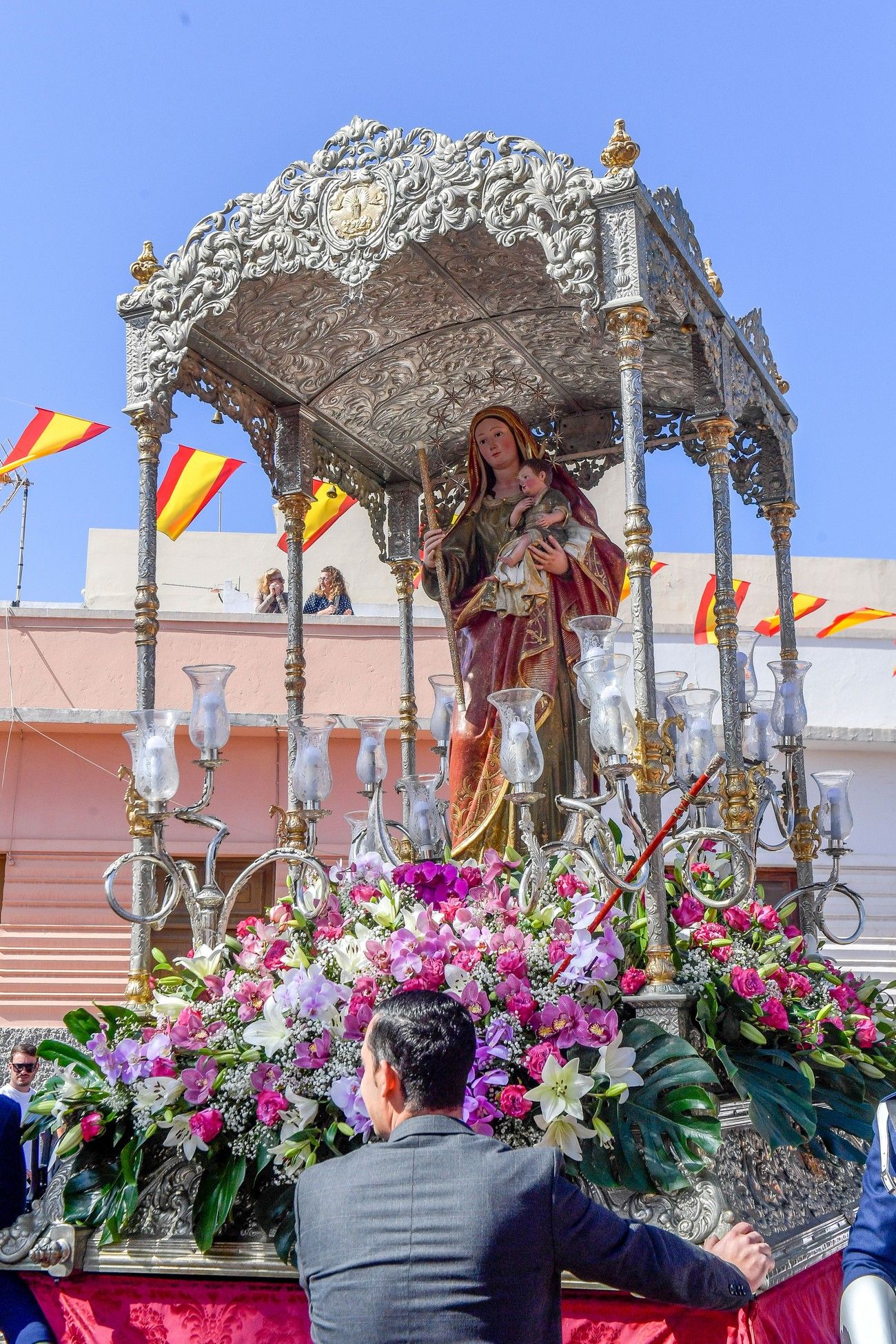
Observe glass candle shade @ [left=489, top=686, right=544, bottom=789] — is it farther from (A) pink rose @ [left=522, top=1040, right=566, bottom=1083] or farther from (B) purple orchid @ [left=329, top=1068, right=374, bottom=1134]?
(B) purple orchid @ [left=329, top=1068, right=374, bottom=1134]

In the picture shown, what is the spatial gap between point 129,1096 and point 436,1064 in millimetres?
1779

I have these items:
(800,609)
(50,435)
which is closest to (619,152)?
(50,435)

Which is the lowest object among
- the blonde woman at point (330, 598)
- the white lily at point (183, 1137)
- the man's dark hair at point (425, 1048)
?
the white lily at point (183, 1137)

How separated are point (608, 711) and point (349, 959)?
981mm

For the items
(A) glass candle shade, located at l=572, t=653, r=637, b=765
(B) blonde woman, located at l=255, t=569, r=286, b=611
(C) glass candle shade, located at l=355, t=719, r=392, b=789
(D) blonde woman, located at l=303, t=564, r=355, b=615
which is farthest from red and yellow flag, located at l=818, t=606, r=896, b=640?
(A) glass candle shade, located at l=572, t=653, r=637, b=765

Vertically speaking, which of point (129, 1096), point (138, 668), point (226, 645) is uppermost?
point (226, 645)

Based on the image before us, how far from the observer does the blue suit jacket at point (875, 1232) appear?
1886 millimetres

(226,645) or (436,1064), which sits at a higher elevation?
(226,645)

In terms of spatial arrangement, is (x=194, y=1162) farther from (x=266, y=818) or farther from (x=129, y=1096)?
(x=266, y=818)

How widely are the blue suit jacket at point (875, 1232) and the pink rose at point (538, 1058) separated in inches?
48.4

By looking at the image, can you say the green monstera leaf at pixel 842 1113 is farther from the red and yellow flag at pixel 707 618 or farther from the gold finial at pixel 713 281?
the red and yellow flag at pixel 707 618

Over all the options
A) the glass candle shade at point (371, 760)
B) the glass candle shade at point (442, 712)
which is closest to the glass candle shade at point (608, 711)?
the glass candle shade at point (371, 760)

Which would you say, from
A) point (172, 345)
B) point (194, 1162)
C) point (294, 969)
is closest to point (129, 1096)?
point (194, 1162)

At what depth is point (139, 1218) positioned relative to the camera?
3318 millimetres
